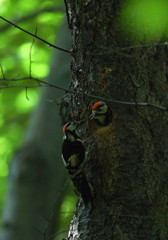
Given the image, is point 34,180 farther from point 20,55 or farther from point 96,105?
point 20,55

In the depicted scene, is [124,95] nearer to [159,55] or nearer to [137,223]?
[159,55]

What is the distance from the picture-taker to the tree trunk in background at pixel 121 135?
10.7 feet

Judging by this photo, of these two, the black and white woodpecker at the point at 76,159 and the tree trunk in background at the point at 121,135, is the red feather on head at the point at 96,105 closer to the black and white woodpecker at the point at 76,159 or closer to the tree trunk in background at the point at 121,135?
the tree trunk in background at the point at 121,135

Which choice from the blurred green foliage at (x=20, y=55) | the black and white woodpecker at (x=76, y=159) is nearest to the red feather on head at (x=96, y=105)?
the black and white woodpecker at (x=76, y=159)

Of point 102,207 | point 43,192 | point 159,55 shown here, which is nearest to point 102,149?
point 102,207

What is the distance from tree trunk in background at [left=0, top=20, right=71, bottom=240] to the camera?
4.59m

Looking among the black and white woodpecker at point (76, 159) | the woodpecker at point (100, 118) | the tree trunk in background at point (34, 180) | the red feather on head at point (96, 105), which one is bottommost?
the tree trunk in background at point (34, 180)

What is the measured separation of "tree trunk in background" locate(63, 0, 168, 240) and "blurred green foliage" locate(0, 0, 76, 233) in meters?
3.05

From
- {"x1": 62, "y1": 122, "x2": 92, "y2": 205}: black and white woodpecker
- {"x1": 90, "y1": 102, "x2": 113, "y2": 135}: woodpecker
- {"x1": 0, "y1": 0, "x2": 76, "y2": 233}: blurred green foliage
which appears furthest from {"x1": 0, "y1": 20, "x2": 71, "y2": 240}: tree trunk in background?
{"x1": 0, "y1": 0, "x2": 76, "y2": 233}: blurred green foliage

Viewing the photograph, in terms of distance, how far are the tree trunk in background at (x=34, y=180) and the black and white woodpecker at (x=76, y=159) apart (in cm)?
68

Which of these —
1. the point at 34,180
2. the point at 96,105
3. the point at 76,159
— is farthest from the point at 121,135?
the point at 34,180

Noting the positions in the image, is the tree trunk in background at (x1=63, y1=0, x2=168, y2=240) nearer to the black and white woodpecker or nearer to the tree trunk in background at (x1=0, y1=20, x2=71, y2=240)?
the black and white woodpecker

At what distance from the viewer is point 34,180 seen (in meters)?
4.71

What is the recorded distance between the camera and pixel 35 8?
724 cm
